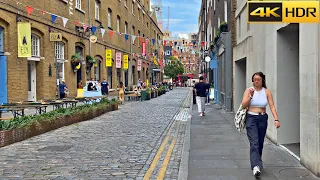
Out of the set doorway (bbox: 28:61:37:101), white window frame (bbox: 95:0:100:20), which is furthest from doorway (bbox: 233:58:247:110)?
white window frame (bbox: 95:0:100:20)

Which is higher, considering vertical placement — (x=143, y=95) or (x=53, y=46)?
(x=53, y=46)

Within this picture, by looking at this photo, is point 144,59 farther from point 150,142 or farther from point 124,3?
point 150,142

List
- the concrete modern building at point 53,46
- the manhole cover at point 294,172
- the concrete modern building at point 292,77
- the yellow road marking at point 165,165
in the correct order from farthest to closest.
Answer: the concrete modern building at point 53,46
the yellow road marking at point 165,165
the manhole cover at point 294,172
the concrete modern building at point 292,77

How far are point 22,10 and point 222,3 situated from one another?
36.2ft

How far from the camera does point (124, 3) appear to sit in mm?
41094

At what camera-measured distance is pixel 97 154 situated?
25.1 ft

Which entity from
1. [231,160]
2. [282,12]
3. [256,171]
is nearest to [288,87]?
[231,160]

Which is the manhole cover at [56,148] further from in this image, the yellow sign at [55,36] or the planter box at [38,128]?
the yellow sign at [55,36]

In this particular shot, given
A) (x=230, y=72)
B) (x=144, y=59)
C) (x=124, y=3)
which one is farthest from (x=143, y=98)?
(x=144, y=59)

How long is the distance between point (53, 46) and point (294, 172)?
1909 centimetres

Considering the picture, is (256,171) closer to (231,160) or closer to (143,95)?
(231,160)

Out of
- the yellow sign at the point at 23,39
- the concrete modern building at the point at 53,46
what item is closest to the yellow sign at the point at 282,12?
the concrete modern building at the point at 53,46

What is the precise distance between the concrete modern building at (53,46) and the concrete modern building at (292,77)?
36.7 ft

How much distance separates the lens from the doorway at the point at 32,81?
810 inches
